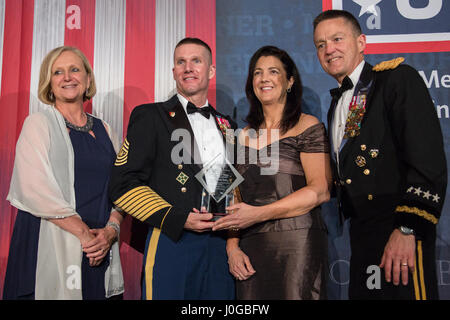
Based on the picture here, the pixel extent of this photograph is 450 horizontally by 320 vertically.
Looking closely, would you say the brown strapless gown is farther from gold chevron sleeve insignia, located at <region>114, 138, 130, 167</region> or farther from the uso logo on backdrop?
the uso logo on backdrop

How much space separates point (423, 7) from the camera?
3389mm

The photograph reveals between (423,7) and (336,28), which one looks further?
(423,7)

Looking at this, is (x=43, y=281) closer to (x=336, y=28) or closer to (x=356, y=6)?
(x=336, y=28)

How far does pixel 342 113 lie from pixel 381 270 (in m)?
0.88

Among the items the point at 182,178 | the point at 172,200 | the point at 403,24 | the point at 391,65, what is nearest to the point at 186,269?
the point at 172,200

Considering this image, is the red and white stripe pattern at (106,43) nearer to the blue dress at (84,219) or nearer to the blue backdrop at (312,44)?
the blue backdrop at (312,44)

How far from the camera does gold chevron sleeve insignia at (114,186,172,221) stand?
2.15m

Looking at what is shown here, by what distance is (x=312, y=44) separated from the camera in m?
3.43

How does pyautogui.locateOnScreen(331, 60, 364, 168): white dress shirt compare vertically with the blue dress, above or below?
above
